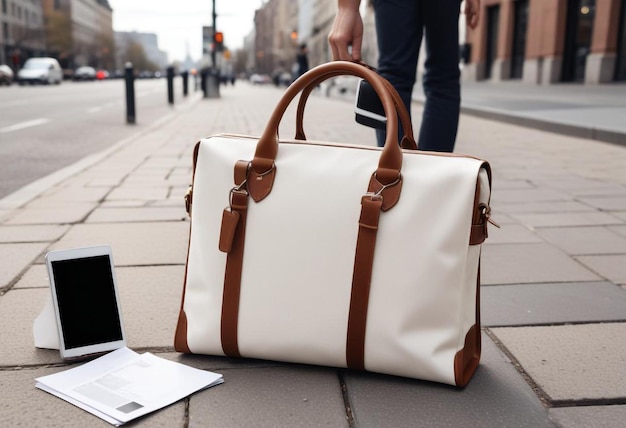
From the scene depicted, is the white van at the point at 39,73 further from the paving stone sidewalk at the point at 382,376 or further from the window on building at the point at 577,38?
the paving stone sidewalk at the point at 382,376

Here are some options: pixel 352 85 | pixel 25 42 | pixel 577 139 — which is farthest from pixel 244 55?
pixel 577 139

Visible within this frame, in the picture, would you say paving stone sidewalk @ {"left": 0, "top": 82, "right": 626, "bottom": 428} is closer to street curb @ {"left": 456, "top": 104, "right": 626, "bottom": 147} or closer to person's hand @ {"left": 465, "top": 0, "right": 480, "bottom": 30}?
person's hand @ {"left": 465, "top": 0, "right": 480, "bottom": 30}

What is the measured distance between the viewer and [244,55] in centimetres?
14125

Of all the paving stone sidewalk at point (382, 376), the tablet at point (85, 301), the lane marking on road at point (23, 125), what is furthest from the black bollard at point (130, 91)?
the tablet at point (85, 301)

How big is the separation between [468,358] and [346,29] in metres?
1.26

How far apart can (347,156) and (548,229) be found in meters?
1.87

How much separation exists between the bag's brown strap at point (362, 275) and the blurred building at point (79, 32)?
70693mm

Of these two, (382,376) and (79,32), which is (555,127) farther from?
(79,32)

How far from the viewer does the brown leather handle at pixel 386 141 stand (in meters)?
1.47

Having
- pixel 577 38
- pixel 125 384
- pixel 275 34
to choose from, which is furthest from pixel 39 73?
pixel 275 34

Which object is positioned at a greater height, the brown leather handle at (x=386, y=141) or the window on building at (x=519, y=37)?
the window on building at (x=519, y=37)

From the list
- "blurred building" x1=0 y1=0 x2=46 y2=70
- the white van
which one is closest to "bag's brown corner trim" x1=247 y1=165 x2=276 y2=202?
the white van

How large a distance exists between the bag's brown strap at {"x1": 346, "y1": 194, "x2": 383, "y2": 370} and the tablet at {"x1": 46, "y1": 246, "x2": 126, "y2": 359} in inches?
23.5

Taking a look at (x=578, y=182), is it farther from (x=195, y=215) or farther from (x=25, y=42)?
(x=25, y=42)
